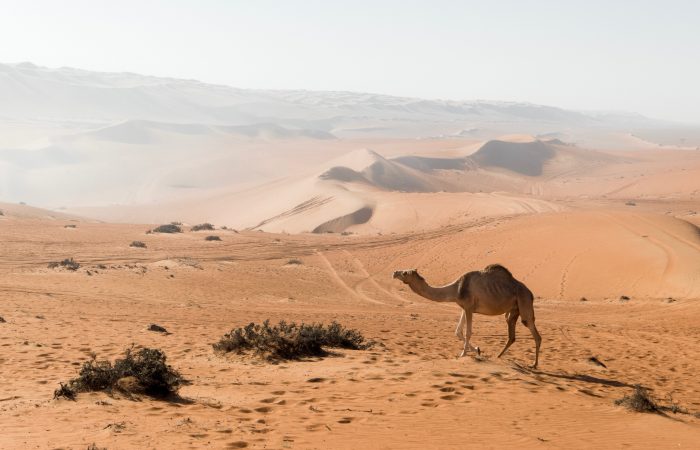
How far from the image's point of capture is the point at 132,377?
29.0ft

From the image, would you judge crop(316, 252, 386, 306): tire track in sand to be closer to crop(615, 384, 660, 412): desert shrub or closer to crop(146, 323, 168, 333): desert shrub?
crop(146, 323, 168, 333): desert shrub

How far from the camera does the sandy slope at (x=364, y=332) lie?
746 centimetres

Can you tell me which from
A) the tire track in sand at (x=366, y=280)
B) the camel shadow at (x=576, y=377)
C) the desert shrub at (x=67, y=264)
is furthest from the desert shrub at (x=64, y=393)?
the desert shrub at (x=67, y=264)

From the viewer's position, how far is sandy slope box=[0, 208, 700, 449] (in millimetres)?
7457

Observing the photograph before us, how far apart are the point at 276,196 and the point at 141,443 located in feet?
166

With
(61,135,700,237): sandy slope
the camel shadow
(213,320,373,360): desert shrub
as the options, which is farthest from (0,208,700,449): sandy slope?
(61,135,700,237): sandy slope

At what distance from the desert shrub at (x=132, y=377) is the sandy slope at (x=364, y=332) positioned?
27 centimetres

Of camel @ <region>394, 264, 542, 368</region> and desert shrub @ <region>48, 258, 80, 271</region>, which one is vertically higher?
camel @ <region>394, 264, 542, 368</region>

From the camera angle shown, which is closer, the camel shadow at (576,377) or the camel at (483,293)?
the camel shadow at (576,377)

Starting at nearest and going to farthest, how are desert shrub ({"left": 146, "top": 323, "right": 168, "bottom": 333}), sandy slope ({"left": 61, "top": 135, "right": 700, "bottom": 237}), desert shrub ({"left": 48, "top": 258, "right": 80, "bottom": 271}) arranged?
1. desert shrub ({"left": 146, "top": 323, "right": 168, "bottom": 333})
2. desert shrub ({"left": 48, "top": 258, "right": 80, "bottom": 271})
3. sandy slope ({"left": 61, "top": 135, "right": 700, "bottom": 237})

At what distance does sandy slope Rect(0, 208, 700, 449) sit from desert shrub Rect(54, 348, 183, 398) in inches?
10.5

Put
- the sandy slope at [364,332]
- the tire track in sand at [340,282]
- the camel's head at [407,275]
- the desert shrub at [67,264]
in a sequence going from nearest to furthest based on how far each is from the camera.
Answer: the sandy slope at [364,332], the camel's head at [407,275], the tire track in sand at [340,282], the desert shrub at [67,264]

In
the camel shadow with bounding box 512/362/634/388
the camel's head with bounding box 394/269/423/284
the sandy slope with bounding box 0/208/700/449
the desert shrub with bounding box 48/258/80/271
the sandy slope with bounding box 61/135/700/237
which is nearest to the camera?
the sandy slope with bounding box 0/208/700/449

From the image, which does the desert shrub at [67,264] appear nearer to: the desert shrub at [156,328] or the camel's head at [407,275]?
the desert shrub at [156,328]
